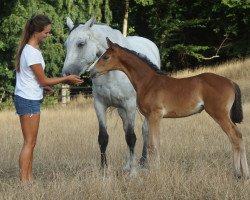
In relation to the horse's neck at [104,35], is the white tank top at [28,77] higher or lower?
lower

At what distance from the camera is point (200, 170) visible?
6.25 m

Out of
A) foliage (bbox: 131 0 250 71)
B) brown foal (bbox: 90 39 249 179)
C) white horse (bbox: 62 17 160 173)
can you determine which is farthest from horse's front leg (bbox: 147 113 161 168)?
foliage (bbox: 131 0 250 71)

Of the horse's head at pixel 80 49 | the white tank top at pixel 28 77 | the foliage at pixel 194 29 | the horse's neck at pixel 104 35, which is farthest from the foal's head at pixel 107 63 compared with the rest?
the foliage at pixel 194 29

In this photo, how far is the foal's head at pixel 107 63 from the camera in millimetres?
7094

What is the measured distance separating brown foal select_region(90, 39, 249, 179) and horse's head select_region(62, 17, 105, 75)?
1.18ft

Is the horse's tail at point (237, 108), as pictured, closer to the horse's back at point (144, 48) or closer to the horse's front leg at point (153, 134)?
the horse's front leg at point (153, 134)

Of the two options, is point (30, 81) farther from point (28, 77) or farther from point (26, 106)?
point (26, 106)

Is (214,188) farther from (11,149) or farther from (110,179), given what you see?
(11,149)

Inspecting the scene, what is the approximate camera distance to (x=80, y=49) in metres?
7.53

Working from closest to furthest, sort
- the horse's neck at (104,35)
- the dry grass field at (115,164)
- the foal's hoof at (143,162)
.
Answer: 1. the dry grass field at (115,164)
2. the horse's neck at (104,35)
3. the foal's hoof at (143,162)

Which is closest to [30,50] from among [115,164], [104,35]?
[104,35]

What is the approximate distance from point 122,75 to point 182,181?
8.62ft

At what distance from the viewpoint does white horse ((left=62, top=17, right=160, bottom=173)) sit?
746 centimetres

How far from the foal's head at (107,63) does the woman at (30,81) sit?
2.69ft
